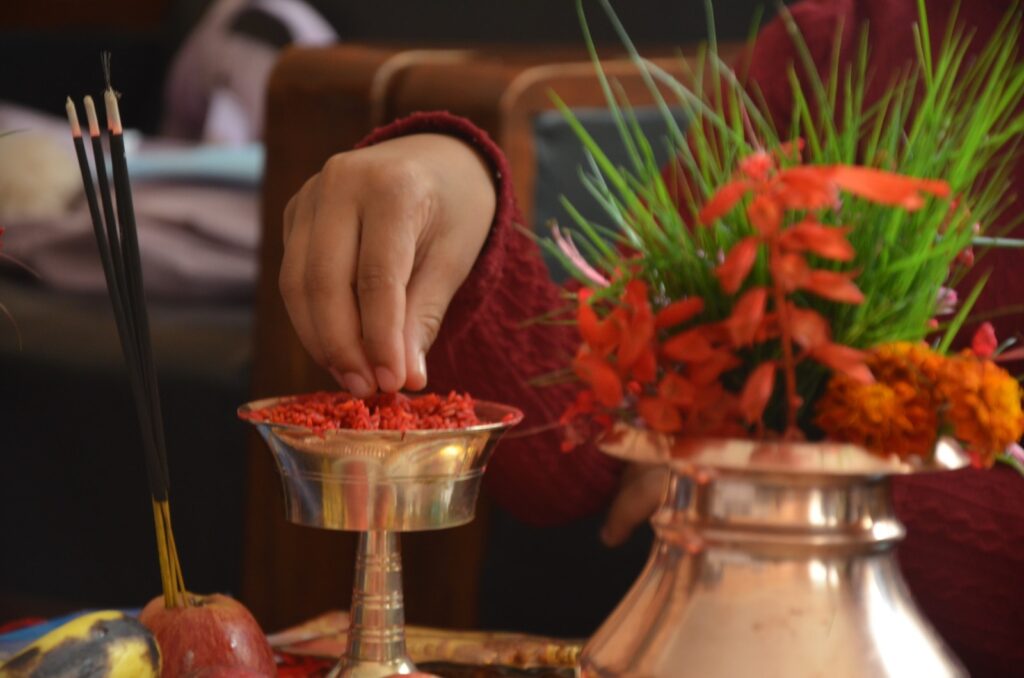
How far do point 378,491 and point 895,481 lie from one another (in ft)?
1.16

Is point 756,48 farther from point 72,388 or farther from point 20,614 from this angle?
point 20,614

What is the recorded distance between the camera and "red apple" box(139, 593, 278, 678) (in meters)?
0.62

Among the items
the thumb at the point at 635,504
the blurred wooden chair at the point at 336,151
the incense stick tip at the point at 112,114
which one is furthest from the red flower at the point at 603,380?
the blurred wooden chair at the point at 336,151

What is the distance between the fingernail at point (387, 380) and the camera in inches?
26.3

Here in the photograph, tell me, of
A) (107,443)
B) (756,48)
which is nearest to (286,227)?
(756,48)

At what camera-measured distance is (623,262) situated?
540mm

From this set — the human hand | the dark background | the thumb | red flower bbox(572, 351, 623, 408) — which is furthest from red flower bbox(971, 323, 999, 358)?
the dark background

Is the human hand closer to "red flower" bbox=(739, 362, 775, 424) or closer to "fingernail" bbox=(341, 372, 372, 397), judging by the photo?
"fingernail" bbox=(341, 372, 372, 397)

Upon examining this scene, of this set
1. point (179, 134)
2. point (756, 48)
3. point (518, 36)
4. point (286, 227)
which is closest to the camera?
point (286, 227)

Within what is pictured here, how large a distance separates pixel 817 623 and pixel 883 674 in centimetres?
3

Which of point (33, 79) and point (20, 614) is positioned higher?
point (33, 79)

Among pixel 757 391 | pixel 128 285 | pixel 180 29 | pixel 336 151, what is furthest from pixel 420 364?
pixel 180 29

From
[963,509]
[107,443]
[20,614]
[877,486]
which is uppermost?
[877,486]

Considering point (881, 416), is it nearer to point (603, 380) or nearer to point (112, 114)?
point (603, 380)
